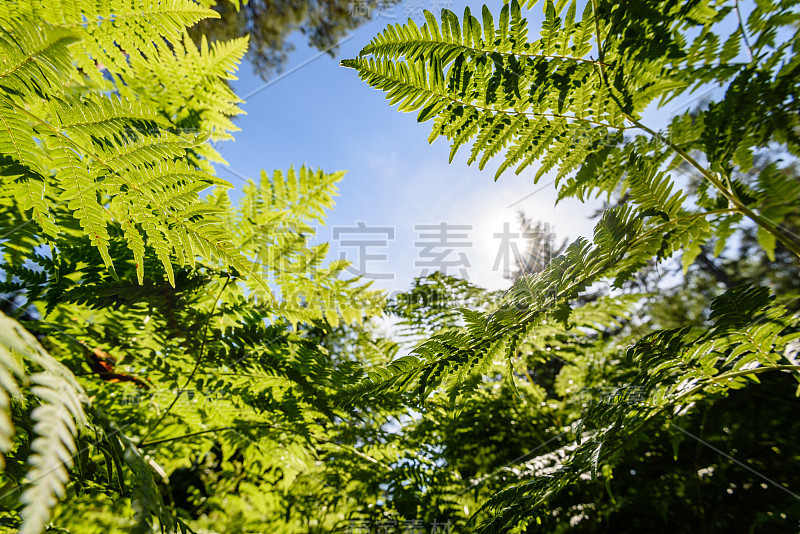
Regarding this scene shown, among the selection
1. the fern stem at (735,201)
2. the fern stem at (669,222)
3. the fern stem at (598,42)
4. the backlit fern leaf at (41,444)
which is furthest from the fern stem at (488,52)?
the backlit fern leaf at (41,444)

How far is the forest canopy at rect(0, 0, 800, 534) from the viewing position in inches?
26.6

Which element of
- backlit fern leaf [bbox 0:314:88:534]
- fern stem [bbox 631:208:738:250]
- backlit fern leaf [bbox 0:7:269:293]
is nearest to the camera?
backlit fern leaf [bbox 0:314:88:534]

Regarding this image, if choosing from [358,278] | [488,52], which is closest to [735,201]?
[488,52]

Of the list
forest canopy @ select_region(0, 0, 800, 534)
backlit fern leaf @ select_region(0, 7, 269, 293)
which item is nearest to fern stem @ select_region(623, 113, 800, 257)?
forest canopy @ select_region(0, 0, 800, 534)

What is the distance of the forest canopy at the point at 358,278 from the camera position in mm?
677

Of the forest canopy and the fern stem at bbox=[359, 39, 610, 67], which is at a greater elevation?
the fern stem at bbox=[359, 39, 610, 67]

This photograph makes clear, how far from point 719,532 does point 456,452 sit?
1643 millimetres

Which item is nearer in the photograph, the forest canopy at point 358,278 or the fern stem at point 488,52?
the forest canopy at point 358,278

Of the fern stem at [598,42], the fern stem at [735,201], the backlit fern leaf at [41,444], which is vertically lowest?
the backlit fern leaf at [41,444]

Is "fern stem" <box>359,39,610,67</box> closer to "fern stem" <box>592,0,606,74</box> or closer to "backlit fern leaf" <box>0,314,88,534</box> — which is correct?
"fern stem" <box>592,0,606,74</box>

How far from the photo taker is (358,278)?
1.43 meters

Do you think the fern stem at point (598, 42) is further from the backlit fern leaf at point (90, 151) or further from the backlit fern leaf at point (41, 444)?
the backlit fern leaf at point (41, 444)

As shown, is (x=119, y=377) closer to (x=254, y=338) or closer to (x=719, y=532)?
(x=254, y=338)

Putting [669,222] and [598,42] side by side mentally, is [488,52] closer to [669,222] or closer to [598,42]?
[598,42]
